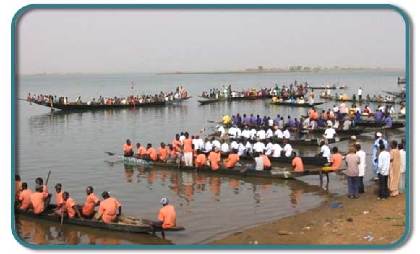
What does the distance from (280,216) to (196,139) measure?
7.69 m

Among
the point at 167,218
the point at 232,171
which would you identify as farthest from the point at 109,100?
the point at 167,218

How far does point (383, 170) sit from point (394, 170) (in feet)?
0.87

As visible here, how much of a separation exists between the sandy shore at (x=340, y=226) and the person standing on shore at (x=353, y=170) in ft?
0.93

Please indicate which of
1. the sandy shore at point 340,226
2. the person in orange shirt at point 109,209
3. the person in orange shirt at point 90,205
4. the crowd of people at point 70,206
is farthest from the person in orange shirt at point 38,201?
the sandy shore at point 340,226

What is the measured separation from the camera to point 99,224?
1259cm

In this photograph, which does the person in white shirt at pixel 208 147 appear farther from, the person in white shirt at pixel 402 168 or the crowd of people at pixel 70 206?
the person in white shirt at pixel 402 168

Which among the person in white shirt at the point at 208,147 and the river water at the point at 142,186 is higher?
the person in white shirt at the point at 208,147

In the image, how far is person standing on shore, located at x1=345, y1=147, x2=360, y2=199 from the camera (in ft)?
44.7

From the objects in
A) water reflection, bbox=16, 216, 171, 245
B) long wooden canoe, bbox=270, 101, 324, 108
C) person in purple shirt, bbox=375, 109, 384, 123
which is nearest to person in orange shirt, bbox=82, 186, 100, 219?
water reflection, bbox=16, 216, 171, 245

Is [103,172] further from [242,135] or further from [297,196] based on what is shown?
[297,196]

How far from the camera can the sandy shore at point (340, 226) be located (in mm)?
10609

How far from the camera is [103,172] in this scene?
68.1 ft

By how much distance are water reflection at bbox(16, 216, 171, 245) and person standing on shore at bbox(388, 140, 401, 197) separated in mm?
5688

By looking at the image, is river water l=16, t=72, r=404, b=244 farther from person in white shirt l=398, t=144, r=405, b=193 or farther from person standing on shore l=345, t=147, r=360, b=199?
person in white shirt l=398, t=144, r=405, b=193
